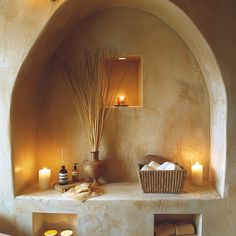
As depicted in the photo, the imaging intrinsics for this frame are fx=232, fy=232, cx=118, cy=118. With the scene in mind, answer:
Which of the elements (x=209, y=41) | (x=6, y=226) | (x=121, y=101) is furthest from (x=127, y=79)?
(x=6, y=226)

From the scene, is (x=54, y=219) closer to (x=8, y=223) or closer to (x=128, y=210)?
(x=8, y=223)

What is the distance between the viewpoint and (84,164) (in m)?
1.95

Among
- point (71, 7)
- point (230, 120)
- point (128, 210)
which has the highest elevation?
point (71, 7)

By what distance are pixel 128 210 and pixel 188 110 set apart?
97 cm

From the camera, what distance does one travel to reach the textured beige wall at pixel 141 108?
1.98 m

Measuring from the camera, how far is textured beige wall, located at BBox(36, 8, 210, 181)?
198 centimetres

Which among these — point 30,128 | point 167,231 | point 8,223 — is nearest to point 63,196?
point 8,223

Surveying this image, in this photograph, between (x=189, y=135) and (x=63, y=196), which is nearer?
(x=63, y=196)

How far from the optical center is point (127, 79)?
235cm

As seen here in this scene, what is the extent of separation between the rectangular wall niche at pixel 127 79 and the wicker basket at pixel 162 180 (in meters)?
0.78

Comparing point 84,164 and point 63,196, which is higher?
point 84,164

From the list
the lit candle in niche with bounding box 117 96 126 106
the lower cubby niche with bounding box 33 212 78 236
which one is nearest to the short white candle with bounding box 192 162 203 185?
the lit candle in niche with bounding box 117 96 126 106

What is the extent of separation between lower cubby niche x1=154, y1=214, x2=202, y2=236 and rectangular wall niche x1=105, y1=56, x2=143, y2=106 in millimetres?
1071

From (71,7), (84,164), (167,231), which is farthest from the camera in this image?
(84,164)
